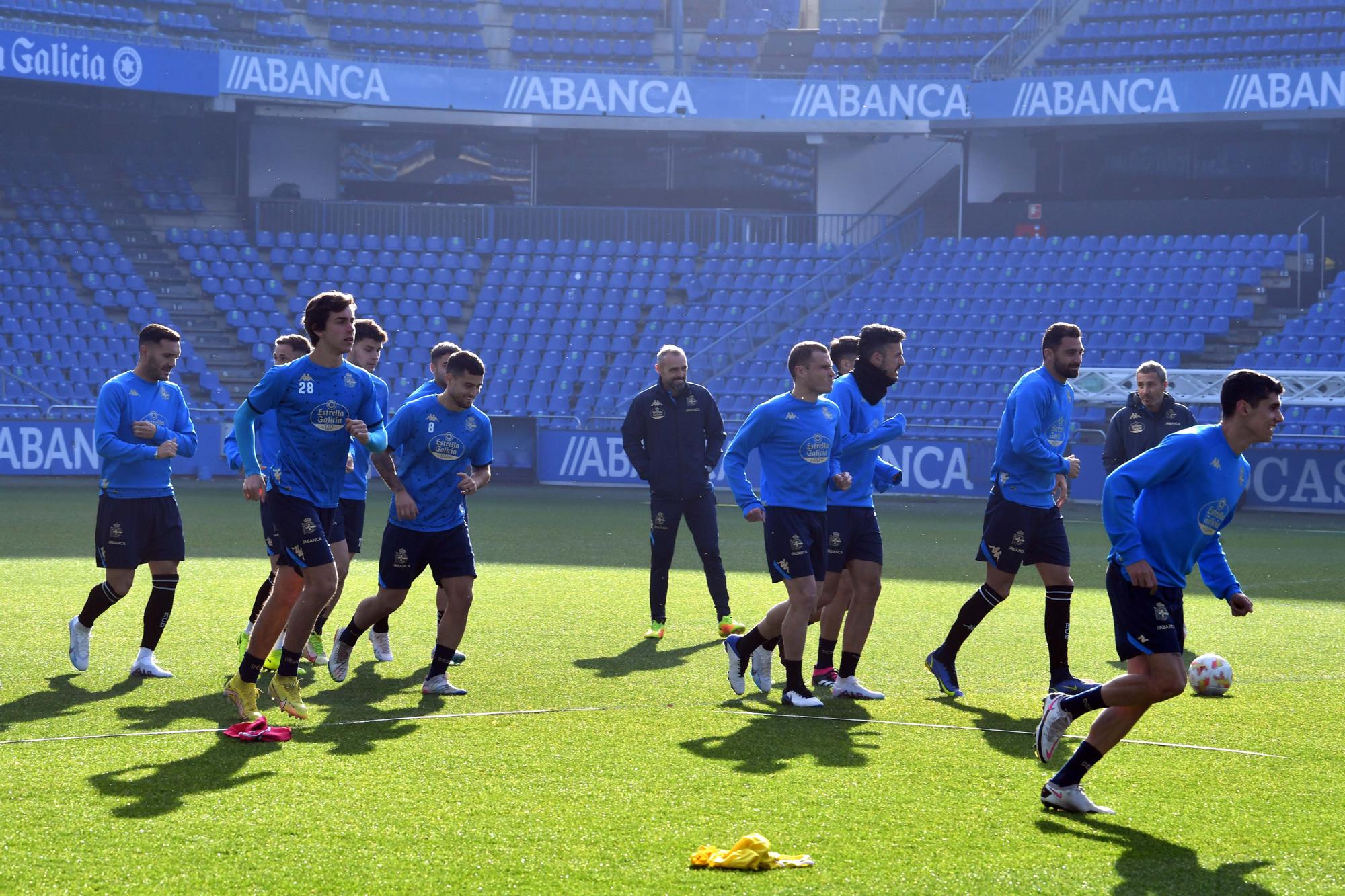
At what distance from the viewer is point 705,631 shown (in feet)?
36.2

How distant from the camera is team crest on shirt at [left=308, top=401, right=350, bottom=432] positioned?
24.1 feet

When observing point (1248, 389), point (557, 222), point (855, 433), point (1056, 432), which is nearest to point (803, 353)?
point (855, 433)

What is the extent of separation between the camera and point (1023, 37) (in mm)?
34719

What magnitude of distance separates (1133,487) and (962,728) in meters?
2.19

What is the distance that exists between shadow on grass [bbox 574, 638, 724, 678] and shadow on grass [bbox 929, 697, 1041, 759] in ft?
6.39

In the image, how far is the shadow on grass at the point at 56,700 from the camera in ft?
24.1

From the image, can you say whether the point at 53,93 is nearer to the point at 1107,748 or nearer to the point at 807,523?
the point at 807,523

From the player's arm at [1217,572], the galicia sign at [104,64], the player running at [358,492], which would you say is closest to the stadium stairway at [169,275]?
the galicia sign at [104,64]

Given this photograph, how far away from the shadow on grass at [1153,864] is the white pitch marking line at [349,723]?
115 inches

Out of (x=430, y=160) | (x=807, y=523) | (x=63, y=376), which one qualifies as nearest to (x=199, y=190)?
(x=430, y=160)

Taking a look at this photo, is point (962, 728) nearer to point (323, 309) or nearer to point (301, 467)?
point (301, 467)

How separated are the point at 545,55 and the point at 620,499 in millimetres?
16809

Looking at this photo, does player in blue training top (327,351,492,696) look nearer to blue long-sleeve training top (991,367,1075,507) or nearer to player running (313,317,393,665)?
player running (313,317,393,665)

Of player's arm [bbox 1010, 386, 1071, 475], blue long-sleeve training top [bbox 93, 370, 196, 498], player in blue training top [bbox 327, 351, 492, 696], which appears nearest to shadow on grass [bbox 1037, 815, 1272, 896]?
player's arm [bbox 1010, 386, 1071, 475]
